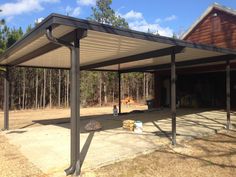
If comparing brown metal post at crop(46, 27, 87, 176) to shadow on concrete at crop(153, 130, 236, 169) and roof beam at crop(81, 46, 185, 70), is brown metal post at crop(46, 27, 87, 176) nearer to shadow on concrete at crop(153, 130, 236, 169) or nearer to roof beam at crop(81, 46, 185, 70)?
shadow on concrete at crop(153, 130, 236, 169)

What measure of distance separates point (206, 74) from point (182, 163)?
11.6 m

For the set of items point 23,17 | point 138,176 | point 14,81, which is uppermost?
point 23,17

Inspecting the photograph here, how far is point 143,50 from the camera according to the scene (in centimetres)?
655

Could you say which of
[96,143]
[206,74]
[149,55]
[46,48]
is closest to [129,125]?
[96,143]

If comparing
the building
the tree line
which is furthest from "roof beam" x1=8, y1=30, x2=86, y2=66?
the tree line

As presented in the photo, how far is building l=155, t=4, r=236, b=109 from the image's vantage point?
1269 centimetres

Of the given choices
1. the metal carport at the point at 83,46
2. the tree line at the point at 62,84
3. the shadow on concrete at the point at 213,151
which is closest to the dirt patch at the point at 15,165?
the metal carport at the point at 83,46

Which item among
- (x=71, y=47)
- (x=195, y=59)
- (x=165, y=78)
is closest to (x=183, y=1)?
(x=165, y=78)

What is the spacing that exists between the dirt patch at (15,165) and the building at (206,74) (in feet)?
32.3

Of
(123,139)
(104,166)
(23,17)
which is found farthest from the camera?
(23,17)

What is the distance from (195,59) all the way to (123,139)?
3.88 metres

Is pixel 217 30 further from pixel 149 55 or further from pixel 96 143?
pixel 96 143

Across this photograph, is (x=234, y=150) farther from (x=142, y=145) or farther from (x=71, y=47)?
(x=71, y=47)

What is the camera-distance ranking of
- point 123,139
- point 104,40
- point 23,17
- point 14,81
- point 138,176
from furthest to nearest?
1. point 23,17
2. point 14,81
3. point 123,139
4. point 104,40
5. point 138,176
